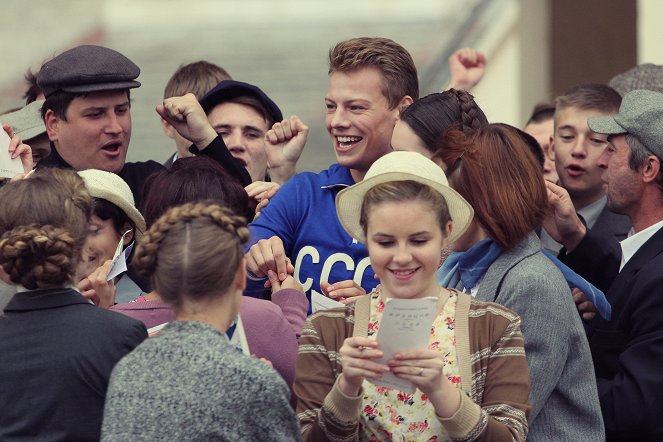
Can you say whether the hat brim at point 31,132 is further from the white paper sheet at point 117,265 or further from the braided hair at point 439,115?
the braided hair at point 439,115

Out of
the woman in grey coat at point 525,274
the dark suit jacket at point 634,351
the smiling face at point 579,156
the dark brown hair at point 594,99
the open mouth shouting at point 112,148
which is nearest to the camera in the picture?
the woman in grey coat at point 525,274

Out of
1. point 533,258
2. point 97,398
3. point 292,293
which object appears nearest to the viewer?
point 97,398

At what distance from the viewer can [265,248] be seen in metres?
4.77

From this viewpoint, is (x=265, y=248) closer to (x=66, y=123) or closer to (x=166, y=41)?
(x=66, y=123)

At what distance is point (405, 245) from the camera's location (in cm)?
382

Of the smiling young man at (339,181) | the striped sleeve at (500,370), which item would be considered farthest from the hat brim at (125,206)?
the striped sleeve at (500,370)

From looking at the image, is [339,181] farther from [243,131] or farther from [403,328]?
[403,328]

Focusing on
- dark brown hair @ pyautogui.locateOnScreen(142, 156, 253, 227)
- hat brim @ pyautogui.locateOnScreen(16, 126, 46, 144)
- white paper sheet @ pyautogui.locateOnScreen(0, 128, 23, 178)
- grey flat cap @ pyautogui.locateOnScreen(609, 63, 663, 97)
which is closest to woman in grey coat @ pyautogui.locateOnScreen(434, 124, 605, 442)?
dark brown hair @ pyautogui.locateOnScreen(142, 156, 253, 227)

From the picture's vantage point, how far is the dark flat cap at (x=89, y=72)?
5699mm

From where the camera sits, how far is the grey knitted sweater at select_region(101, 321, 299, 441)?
135 inches

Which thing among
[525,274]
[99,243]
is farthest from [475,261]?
[99,243]

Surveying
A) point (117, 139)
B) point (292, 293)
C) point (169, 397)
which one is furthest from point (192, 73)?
point (169, 397)

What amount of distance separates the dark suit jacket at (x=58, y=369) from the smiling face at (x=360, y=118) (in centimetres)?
168

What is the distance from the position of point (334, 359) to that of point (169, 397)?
62 centimetres
